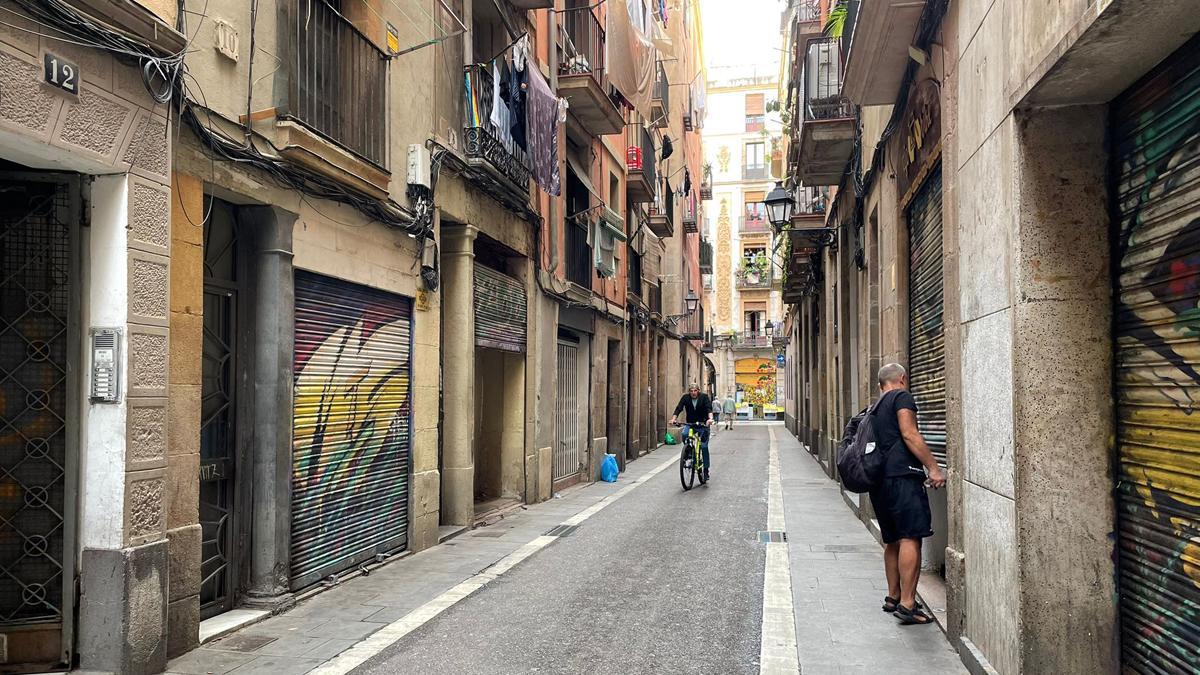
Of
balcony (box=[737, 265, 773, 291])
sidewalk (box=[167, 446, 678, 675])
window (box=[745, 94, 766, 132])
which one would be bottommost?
sidewalk (box=[167, 446, 678, 675])

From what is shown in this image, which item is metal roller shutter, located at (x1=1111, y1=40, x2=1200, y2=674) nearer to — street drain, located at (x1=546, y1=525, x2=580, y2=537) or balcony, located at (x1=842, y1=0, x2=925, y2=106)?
balcony, located at (x1=842, y1=0, x2=925, y2=106)

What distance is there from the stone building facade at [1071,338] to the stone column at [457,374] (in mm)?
6176

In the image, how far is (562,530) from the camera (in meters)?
10.2

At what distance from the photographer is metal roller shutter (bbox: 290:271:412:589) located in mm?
7023

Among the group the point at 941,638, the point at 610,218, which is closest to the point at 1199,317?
the point at 941,638

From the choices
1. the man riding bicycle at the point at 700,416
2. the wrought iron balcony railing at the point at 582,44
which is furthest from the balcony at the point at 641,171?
the man riding bicycle at the point at 700,416

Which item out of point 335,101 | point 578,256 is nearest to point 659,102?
point 578,256

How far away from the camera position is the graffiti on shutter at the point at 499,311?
11039 mm

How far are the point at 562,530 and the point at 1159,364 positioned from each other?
297 inches

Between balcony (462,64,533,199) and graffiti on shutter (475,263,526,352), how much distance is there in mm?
1265

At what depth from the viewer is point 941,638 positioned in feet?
18.4

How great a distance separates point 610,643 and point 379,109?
17.5 ft

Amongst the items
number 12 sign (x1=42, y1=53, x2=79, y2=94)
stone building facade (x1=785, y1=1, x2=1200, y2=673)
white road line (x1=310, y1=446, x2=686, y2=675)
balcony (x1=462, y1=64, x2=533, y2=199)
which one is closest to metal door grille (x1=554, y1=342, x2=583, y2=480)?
balcony (x1=462, y1=64, x2=533, y2=199)

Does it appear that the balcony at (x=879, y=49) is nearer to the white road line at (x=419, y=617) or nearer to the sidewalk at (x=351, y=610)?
the white road line at (x=419, y=617)
